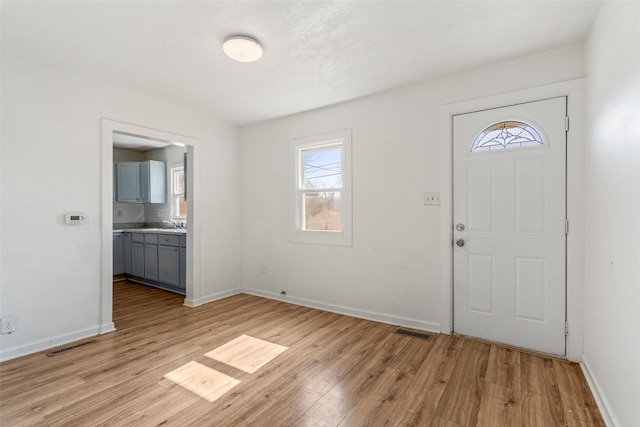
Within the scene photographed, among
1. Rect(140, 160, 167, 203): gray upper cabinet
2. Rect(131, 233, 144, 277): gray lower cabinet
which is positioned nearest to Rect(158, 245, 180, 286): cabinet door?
Rect(131, 233, 144, 277): gray lower cabinet

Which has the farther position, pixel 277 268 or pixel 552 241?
pixel 277 268

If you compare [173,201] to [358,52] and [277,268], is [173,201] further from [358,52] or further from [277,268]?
[358,52]

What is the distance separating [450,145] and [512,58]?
842 millimetres

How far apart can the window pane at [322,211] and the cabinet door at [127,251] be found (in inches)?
137

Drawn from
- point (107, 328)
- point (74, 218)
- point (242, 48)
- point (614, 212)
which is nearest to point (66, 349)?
point (107, 328)

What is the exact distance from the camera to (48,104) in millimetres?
2789

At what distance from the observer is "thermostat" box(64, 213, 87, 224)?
2.88m

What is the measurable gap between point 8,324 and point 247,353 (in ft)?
6.42

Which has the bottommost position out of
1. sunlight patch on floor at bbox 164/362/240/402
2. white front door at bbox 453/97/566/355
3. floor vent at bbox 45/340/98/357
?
floor vent at bbox 45/340/98/357

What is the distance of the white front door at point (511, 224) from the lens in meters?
2.54

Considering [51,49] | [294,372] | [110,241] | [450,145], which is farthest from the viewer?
[110,241]

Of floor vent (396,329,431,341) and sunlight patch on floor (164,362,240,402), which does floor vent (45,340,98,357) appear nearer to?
sunlight patch on floor (164,362,240,402)

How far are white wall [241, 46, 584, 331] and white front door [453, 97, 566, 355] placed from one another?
0.74ft

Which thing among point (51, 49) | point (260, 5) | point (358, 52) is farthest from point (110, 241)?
point (358, 52)
